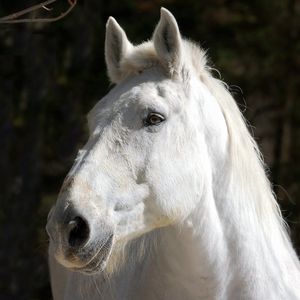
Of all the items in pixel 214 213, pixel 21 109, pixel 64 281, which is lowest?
pixel 21 109

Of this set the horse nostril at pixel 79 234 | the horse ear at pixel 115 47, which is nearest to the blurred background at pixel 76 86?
the horse ear at pixel 115 47

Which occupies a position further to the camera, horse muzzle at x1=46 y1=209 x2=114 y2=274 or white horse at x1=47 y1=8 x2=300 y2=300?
white horse at x1=47 y1=8 x2=300 y2=300

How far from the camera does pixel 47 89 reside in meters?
9.08

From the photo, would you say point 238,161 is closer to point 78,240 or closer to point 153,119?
point 153,119

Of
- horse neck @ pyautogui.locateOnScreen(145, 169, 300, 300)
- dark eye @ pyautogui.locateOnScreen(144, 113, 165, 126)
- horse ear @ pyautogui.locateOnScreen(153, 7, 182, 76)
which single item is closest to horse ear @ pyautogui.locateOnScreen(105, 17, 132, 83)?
horse ear @ pyautogui.locateOnScreen(153, 7, 182, 76)

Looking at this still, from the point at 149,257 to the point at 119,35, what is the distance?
1.02m

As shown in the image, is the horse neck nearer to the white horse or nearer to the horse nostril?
the white horse

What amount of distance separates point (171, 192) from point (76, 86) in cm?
591

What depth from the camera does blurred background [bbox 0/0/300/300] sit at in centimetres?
839

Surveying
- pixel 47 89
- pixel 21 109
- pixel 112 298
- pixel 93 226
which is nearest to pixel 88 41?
pixel 47 89

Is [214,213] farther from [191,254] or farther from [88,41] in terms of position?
[88,41]

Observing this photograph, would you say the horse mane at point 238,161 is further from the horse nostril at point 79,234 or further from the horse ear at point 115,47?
the horse nostril at point 79,234

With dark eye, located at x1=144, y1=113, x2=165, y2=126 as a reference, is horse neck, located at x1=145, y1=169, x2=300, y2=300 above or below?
below

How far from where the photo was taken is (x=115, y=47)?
12.6 ft
